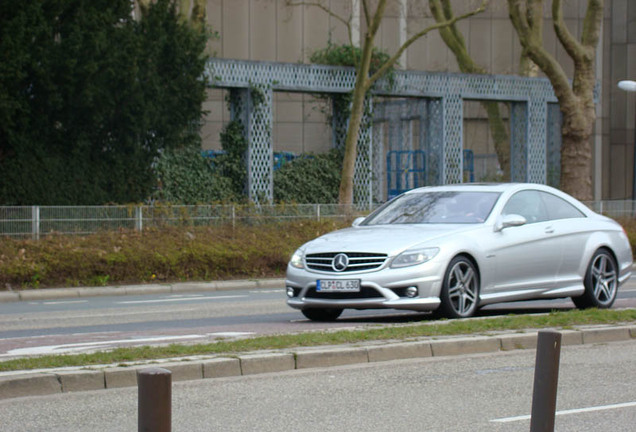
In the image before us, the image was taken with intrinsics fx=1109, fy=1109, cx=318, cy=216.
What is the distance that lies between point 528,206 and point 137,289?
29.2ft

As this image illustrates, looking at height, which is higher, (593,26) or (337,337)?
(593,26)

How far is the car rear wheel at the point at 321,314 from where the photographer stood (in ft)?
41.1

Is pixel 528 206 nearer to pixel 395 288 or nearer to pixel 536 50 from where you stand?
pixel 395 288

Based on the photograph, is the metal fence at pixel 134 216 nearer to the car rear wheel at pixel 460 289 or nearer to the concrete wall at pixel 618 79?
the car rear wheel at pixel 460 289

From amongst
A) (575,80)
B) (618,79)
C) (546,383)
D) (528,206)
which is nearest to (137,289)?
(528,206)

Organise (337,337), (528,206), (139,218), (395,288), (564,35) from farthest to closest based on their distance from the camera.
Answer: (564,35) → (139,218) → (528,206) → (395,288) → (337,337)

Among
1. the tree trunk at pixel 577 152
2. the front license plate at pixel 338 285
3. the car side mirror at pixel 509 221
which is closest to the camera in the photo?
the front license plate at pixel 338 285

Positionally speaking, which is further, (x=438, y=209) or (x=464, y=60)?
(x=464, y=60)

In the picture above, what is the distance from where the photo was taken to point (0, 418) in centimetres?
698

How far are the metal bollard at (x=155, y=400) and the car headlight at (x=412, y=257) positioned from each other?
8.03 meters

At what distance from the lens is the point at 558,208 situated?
1359 centimetres

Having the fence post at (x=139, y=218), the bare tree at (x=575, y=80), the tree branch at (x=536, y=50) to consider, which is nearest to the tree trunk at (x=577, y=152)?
the bare tree at (x=575, y=80)

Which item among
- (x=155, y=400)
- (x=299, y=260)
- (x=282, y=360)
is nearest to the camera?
(x=155, y=400)

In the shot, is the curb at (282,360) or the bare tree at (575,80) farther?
the bare tree at (575,80)
